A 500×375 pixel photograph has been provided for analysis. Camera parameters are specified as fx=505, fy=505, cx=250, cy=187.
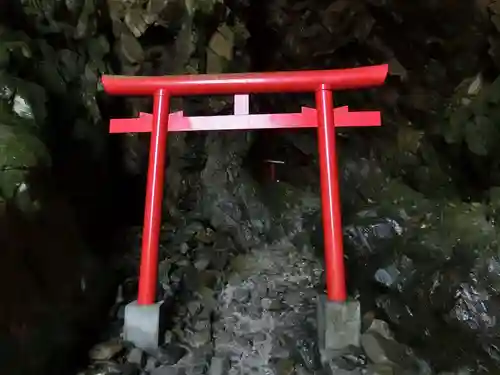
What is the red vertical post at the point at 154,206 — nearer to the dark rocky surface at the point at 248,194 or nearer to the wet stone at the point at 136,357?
the wet stone at the point at 136,357

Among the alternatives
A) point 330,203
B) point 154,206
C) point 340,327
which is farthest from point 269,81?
point 340,327

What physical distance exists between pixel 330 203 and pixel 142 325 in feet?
4.56

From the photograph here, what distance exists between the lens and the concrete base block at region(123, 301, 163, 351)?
3113 mm

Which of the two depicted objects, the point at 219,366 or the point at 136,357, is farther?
the point at 219,366

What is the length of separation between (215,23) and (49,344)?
3475 mm

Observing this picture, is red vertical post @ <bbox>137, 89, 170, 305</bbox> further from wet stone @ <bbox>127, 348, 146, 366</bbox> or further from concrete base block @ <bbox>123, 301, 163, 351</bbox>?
wet stone @ <bbox>127, 348, 146, 366</bbox>

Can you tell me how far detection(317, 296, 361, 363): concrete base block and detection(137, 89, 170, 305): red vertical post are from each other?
3.59ft

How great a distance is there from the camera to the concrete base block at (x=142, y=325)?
311cm

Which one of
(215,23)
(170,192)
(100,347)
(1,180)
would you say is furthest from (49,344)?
(215,23)

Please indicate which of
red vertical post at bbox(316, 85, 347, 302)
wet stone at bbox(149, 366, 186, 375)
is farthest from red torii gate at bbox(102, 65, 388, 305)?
wet stone at bbox(149, 366, 186, 375)

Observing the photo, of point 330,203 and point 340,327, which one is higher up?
point 330,203

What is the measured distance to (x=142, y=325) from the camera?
3129 mm

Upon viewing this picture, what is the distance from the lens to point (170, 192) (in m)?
5.19

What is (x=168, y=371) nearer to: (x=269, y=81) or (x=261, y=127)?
(x=261, y=127)
